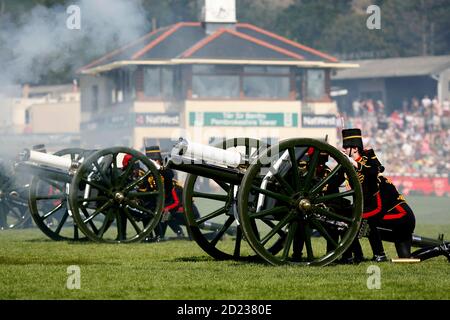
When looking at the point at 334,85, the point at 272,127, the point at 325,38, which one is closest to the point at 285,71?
the point at 272,127

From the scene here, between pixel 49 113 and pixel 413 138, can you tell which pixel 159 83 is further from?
pixel 49 113

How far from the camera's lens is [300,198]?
10.6 meters

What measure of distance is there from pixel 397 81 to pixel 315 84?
9.74 meters

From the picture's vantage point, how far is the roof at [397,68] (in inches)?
2101

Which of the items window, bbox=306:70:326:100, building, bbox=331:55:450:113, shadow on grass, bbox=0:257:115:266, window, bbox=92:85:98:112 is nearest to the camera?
shadow on grass, bbox=0:257:115:266

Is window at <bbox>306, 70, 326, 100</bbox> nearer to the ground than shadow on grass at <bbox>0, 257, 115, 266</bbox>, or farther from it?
farther from it

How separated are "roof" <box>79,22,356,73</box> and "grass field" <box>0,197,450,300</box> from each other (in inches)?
1184

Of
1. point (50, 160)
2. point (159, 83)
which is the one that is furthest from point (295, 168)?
point (159, 83)

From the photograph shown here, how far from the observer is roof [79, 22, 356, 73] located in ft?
142

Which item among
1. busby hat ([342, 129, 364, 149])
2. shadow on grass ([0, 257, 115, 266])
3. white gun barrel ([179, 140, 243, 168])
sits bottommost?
shadow on grass ([0, 257, 115, 266])

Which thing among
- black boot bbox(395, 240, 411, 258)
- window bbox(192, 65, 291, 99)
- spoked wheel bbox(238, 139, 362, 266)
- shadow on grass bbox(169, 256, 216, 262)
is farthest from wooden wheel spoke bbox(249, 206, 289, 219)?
window bbox(192, 65, 291, 99)

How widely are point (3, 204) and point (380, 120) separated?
24932 millimetres

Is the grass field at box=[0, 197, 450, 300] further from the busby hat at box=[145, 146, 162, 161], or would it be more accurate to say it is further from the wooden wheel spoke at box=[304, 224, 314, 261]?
the busby hat at box=[145, 146, 162, 161]
